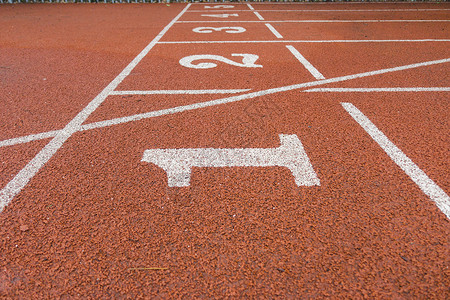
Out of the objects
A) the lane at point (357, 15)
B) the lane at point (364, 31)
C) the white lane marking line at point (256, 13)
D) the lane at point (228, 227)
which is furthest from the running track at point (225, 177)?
the white lane marking line at point (256, 13)

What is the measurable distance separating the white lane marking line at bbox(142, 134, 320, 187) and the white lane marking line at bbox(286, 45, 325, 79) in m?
2.24

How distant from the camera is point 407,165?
2.76 m

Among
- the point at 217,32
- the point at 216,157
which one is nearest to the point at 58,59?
the point at 217,32

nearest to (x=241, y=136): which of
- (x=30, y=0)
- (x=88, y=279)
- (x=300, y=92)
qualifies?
(x=300, y=92)

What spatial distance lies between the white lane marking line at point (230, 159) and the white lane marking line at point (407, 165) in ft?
2.62

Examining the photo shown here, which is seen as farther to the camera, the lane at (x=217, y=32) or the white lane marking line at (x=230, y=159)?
the lane at (x=217, y=32)

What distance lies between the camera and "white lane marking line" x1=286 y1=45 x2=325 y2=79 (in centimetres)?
488

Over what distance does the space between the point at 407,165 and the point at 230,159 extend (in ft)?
5.14

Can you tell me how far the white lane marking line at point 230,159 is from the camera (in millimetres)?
2672

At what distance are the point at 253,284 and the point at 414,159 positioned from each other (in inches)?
77.9

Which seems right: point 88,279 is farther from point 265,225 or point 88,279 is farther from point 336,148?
point 336,148

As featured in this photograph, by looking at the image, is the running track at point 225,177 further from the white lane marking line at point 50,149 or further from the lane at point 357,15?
the lane at point 357,15

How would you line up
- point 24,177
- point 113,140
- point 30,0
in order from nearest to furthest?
point 24,177
point 113,140
point 30,0

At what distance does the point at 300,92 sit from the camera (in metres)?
4.26
